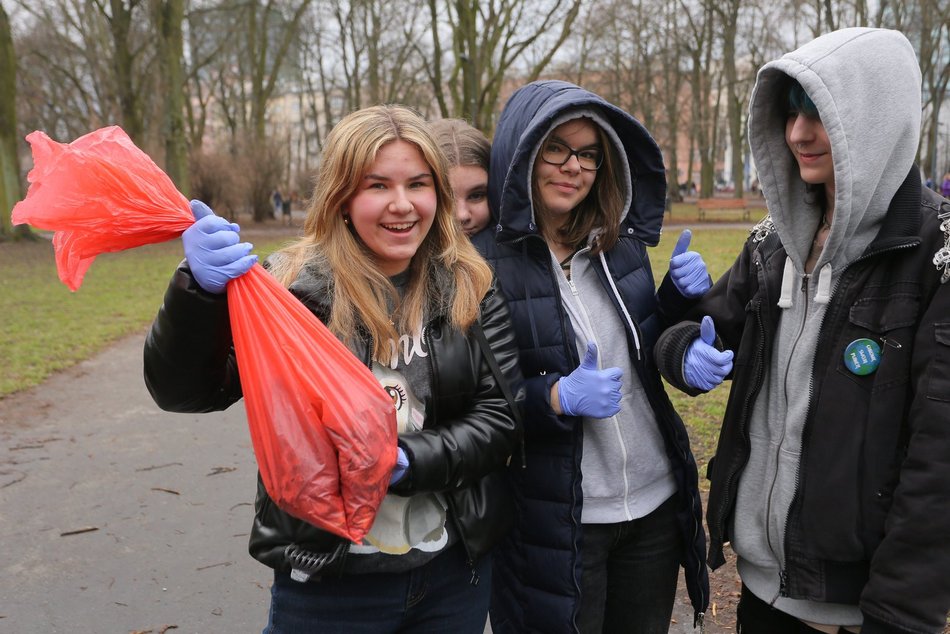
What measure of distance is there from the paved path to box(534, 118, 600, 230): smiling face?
6.24 feet

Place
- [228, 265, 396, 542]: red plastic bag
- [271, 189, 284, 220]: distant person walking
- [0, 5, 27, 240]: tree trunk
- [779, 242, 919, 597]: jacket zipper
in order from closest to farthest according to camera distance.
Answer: [228, 265, 396, 542]: red plastic bag → [779, 242, 919, 597]: jacket zipper → [0, 5, 27, 240]: tree trunk → [271, 189, 284, 220]: distant person walking

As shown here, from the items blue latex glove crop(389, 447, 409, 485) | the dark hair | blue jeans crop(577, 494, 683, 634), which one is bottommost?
blue jeans crop(577, 494, 683, 634)

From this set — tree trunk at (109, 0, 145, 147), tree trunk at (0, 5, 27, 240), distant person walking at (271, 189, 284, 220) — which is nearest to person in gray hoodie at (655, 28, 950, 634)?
tree trunk at (0, 5, 27, 240)

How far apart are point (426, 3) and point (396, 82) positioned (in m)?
7.14

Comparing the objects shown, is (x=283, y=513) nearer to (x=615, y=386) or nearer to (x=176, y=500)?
(x=615, y=386)

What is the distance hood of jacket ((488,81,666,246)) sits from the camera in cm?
209

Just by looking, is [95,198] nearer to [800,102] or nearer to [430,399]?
[430,399]

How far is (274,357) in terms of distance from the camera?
155cm

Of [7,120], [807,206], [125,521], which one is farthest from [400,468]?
[7,120]

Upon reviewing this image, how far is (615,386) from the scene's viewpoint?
1961mm

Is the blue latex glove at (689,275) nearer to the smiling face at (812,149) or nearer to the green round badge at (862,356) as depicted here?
the smiling face at (812,149)

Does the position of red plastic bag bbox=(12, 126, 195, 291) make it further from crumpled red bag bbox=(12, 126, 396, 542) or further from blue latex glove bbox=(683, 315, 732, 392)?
blue latex glove bbox=(683, 315, 732, 392)

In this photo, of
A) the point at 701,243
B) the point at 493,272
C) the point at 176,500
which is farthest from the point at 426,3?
the point at 493,272

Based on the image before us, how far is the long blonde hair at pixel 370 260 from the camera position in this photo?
176cm
